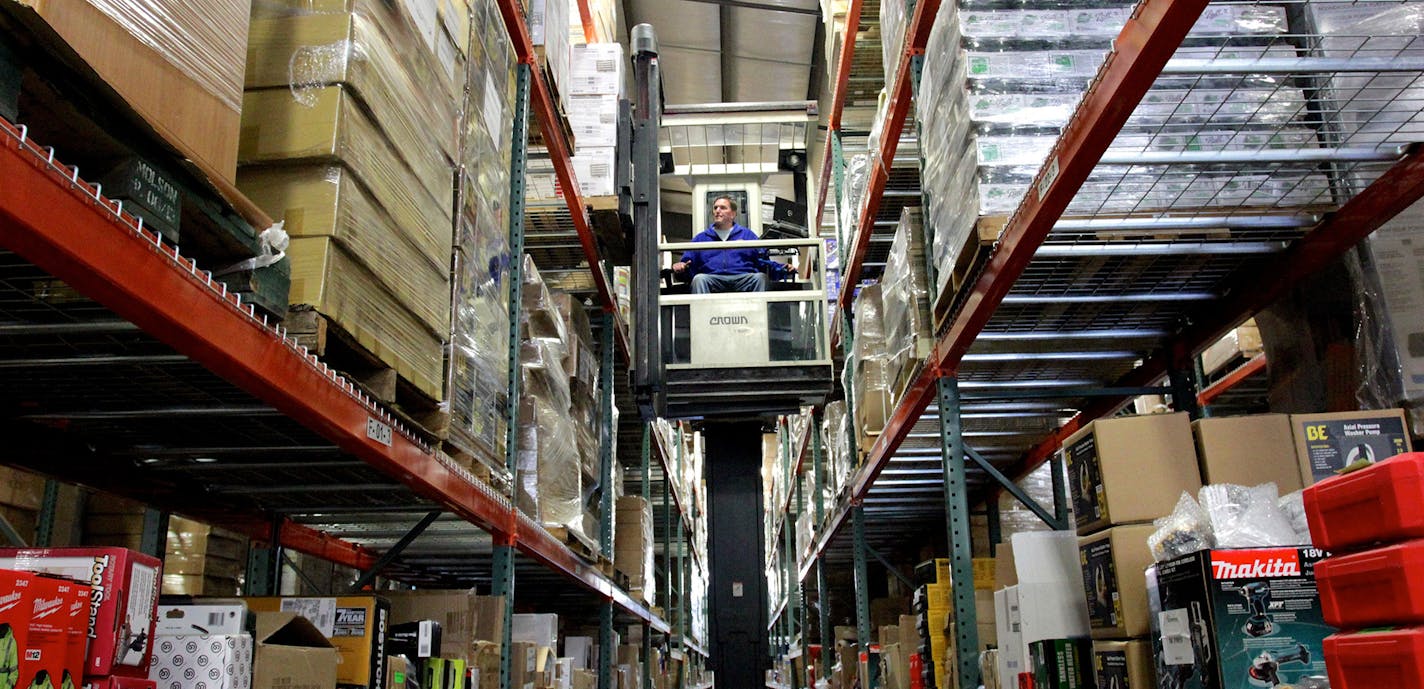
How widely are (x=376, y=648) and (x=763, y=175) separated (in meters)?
7.39

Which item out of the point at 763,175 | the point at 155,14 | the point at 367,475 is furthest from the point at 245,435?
the point at 763,175

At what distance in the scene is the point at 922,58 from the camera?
16.0 ft

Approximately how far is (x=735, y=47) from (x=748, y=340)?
6730mm

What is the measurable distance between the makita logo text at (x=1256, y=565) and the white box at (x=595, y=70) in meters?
4.53

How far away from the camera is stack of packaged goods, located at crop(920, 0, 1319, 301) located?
322cm

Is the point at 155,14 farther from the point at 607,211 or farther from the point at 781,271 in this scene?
the point at 781,271

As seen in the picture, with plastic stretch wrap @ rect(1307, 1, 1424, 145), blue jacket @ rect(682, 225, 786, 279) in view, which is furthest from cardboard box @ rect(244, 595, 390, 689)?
blue jacket @ rect(682, 225, 786, 279)

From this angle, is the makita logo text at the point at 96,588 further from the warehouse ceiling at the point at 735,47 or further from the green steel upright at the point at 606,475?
the warehouse ceiling at the point at 735,47

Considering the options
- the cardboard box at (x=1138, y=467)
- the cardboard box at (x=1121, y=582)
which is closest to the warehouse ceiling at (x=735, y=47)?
the cardboard box at (x=1138, y=467)

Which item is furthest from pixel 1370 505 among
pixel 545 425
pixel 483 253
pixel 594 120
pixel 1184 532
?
pixel 594 120

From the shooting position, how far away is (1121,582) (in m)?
3.35

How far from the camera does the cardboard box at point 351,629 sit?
9.50 ft

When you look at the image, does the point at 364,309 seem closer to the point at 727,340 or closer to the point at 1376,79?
the point at 1376,79

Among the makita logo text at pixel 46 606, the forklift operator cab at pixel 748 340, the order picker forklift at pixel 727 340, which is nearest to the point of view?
the makita logo text at pixel 46 606
